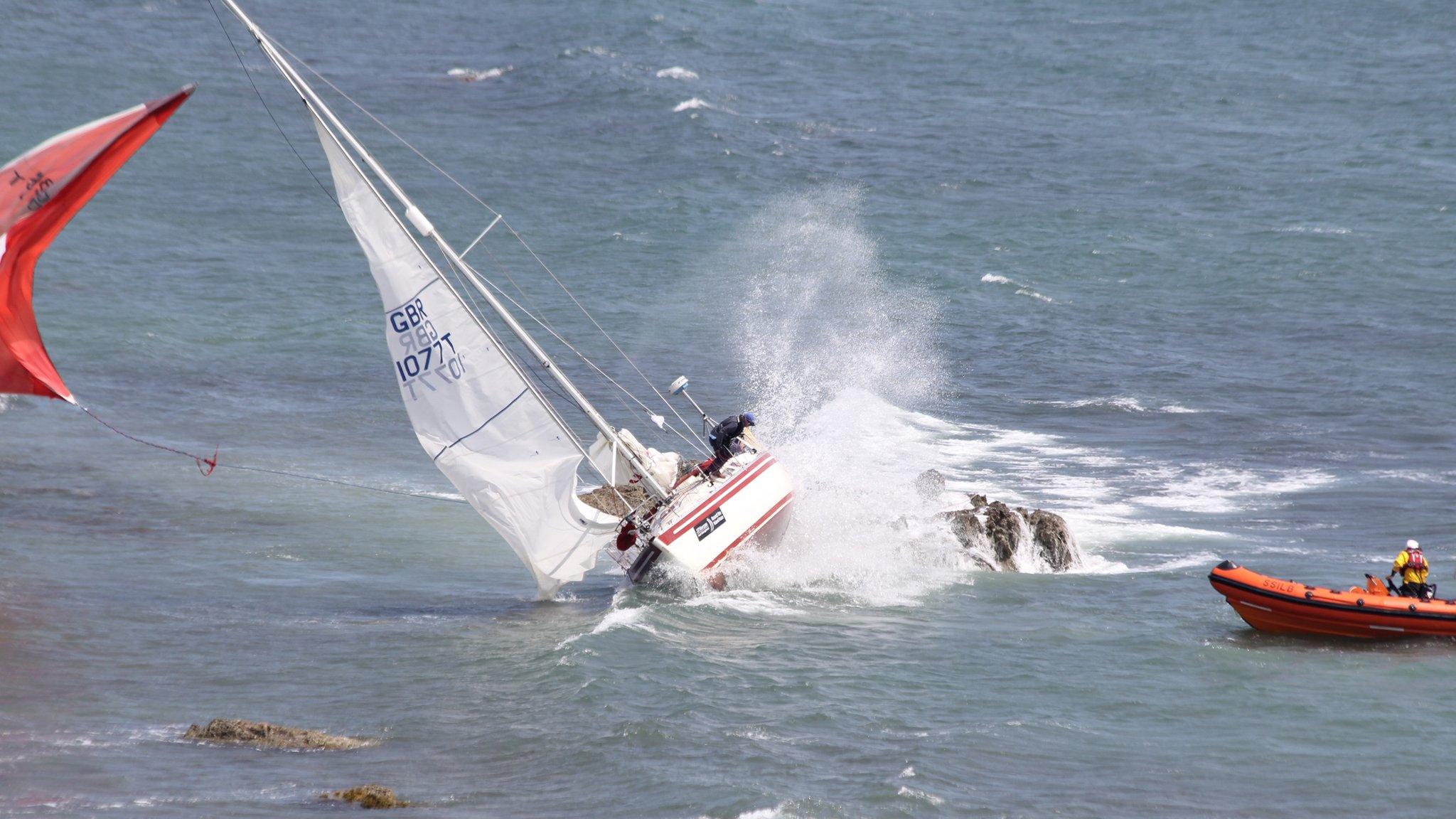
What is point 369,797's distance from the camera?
15047 mm

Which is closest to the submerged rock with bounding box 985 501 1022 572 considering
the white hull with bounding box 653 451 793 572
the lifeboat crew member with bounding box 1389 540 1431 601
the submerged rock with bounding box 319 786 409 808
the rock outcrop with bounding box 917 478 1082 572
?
the rock outcrop with bounding box 917 478 1082 572

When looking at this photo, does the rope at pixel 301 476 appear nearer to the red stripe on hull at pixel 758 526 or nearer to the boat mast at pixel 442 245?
the boat mast at pixel 442 245

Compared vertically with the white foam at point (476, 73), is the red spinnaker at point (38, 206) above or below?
below

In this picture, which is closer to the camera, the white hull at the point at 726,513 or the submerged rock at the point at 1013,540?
the white hull at the point at 726,513

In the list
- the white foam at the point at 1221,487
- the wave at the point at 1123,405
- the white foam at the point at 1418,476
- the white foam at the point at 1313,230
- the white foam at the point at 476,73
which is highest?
the white foam at the point at 476,73

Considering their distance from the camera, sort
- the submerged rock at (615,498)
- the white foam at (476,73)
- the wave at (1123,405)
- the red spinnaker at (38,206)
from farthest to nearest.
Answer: the white foam at (476,73)
the wave at (1123,405)
the submerged rock at (615,498)
the red spinnaker at (38,206)

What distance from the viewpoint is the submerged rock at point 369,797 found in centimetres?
1501

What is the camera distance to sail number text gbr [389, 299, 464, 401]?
2233 cm

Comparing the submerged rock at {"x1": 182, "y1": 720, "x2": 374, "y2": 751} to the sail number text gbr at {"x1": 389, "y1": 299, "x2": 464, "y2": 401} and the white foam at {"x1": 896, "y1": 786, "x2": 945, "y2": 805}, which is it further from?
the sail number text gbr at {"x1": 389, "y1": 299, "x2": 464, "y2": 401}

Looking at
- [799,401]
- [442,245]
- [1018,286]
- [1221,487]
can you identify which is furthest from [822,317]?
[442,245]

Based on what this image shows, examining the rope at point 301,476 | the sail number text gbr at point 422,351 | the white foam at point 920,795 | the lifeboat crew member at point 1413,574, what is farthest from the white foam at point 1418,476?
the white foam at point 920,795

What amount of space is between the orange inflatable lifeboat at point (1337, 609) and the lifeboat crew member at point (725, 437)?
733cm

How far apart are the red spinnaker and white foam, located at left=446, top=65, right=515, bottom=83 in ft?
167

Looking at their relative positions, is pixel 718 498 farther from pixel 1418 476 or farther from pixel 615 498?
pixel 1418 476
